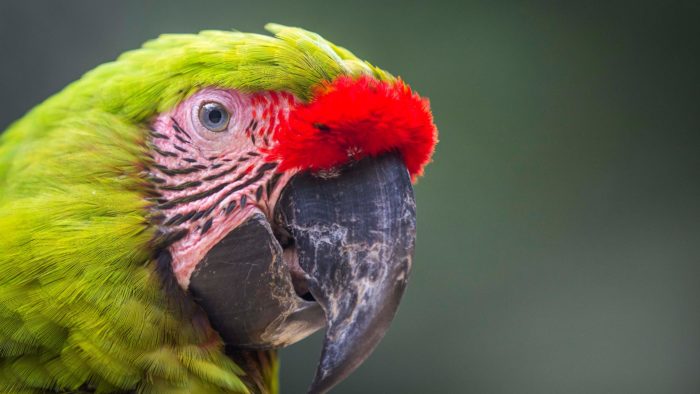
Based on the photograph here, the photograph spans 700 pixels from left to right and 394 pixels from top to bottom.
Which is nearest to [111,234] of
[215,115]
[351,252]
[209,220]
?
[209,220]

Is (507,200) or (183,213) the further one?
(507,200)

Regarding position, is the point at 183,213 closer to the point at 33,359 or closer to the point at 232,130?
the point at 232,130

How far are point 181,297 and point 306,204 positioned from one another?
0.87 ft

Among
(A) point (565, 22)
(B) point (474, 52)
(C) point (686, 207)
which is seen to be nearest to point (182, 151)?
(B) point (474, 52)

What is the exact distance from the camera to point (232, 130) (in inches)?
51.3

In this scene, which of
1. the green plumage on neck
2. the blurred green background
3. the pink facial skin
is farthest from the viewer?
the blurred green background

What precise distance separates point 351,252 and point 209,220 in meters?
0.26

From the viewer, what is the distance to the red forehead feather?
4.04ft

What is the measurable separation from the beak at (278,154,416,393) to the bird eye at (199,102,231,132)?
0.18m

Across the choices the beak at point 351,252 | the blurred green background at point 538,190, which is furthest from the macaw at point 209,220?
the blurred green background at point 538,190

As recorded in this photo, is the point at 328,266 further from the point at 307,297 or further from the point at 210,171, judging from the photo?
the point at 210,171

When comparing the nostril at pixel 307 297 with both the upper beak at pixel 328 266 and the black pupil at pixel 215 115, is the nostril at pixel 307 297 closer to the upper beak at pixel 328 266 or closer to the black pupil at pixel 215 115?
the upper beak at pixel 328 266

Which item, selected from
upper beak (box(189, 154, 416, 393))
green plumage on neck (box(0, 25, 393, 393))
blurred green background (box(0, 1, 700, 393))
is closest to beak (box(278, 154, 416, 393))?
upper beak (box(189, 154, 416, 393))

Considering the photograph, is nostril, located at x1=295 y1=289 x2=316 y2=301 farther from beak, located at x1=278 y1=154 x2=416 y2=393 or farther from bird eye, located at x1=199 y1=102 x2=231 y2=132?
bird eye, located at x1=199 y1=102 x2=231 y2=132
